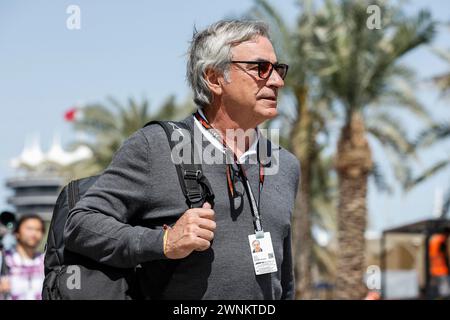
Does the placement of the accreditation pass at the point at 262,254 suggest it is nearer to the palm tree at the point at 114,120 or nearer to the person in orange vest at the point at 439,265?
the person in orange vest at the point at 439,265

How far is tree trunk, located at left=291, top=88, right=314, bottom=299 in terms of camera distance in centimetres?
2022

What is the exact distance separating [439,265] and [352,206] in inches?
196

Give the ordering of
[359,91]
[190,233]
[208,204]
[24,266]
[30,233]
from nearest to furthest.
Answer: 1. [190,233]
2. [208,204]
3. [24,266]
4. [30,233]
5. [359,91]

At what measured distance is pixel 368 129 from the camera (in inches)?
806

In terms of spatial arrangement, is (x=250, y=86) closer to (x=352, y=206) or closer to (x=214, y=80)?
(x=214, y=80)

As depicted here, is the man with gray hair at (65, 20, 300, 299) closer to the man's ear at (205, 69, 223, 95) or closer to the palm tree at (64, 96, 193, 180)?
the man's ear at (205, 69, 223, 95)

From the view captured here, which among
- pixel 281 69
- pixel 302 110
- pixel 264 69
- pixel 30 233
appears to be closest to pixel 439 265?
pixel 302 110

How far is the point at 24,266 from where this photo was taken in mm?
6672

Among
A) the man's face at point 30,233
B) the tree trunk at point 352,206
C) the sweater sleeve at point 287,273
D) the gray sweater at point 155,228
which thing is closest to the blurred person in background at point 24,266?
the man's face at point 30,233

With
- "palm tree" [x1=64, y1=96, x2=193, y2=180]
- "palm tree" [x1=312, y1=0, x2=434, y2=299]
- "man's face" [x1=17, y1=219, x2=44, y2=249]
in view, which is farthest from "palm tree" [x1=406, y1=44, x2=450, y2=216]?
"man's face" [x1=17, y1=219, x2=44, y2=249]

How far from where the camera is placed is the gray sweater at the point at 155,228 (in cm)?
243

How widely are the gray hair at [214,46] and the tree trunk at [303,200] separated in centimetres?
1707

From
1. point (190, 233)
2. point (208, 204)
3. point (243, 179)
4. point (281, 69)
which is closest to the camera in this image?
point (190, 233)

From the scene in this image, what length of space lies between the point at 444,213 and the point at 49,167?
99.4 metres
